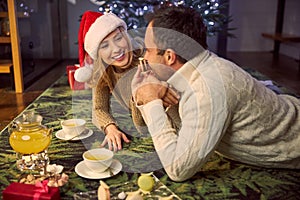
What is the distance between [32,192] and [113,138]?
1.94 ft

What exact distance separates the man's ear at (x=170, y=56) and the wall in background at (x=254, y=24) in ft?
12.3

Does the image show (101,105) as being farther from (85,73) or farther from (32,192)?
(32,192)

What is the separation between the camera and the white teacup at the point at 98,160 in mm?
1309

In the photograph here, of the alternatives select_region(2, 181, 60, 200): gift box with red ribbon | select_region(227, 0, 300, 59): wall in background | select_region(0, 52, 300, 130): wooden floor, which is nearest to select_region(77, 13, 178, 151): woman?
select_region(2, 181, 60, 200): gift box with red ribbon

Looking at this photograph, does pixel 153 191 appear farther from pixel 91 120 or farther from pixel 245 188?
pixel 91 120

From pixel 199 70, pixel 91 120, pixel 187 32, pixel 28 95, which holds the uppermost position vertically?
pixel 187 32

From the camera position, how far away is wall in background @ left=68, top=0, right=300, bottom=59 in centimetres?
494

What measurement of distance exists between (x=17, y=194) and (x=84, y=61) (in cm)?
123

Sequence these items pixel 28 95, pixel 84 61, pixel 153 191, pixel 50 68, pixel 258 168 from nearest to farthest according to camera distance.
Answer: pixel 153 191
pixel 258 168
pixel 84 61
pixel 28 95
pixel 50 68

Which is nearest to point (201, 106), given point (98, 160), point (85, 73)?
point (98, 160)

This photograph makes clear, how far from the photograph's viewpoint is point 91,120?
6.59 ft

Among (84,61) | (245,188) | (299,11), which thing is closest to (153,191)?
(245,188)

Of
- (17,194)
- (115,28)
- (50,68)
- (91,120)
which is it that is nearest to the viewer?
(17,194)

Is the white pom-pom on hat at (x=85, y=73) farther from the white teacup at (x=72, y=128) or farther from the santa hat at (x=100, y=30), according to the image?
the white teacup at (x=72, y=128)
